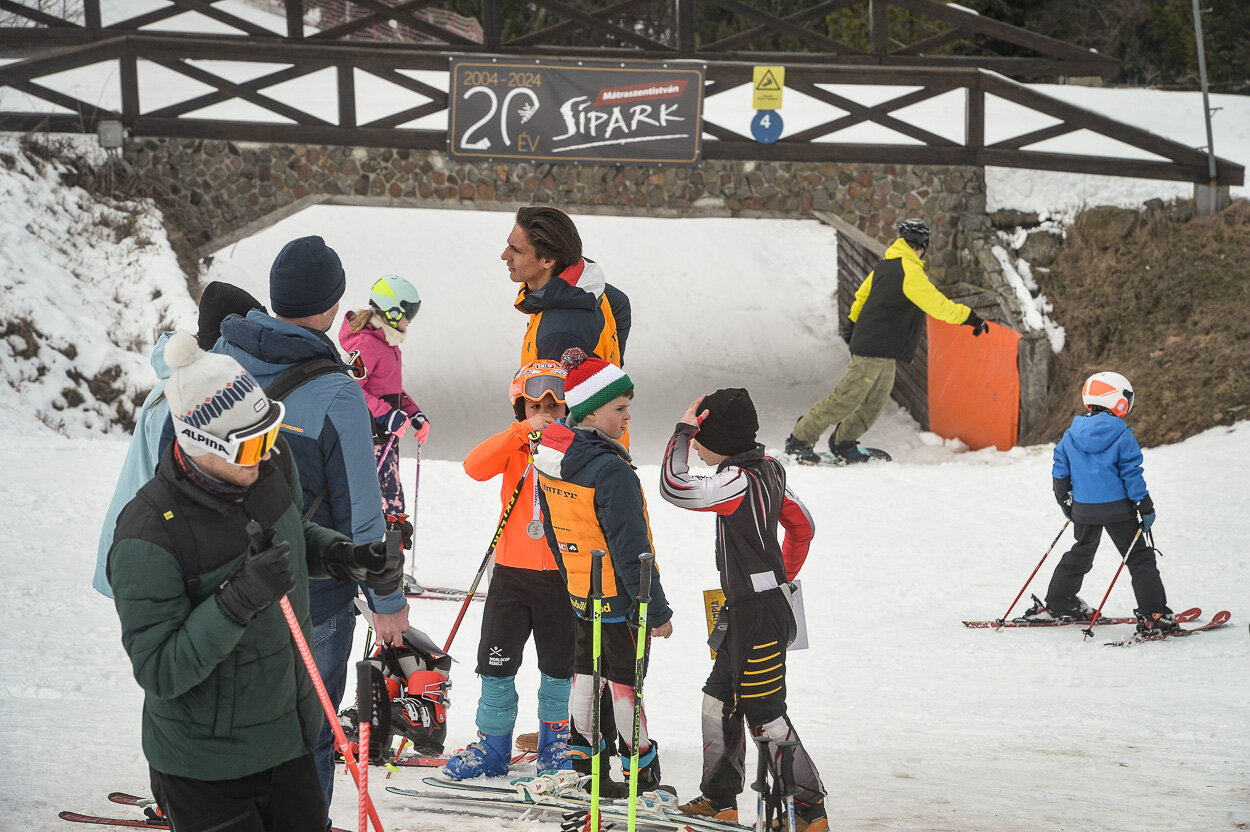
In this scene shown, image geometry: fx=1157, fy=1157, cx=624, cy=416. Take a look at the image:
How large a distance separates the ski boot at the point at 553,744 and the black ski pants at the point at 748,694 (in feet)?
1.71

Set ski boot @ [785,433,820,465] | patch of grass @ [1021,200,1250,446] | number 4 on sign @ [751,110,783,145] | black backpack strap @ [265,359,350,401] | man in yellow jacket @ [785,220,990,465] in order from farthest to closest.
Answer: number 4 on sign @ [751,110,783,145] → ski boot @ [785,433,820,465] → man in yellow jacket @ [785,220,990,465] → patch of grass @ [1021,200,1250,446] → black backpack strap @ [265,359,350,401]

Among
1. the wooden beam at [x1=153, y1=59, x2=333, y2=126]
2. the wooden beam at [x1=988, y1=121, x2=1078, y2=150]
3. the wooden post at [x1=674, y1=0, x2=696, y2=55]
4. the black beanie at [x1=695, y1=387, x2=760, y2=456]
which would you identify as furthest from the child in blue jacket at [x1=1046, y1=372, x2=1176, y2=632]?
the wooden beam at [x1=153, y1=59, x2=333, y2=126]

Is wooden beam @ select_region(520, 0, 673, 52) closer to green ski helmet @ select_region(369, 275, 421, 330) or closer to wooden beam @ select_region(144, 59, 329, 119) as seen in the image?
wooden beam @ select_region(144, 59, 329, 119)

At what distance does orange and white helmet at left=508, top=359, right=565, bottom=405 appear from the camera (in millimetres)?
3678

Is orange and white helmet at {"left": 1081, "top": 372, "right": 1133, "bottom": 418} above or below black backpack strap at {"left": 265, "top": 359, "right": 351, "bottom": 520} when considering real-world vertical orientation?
below

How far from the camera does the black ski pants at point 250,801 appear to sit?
2.21 meters

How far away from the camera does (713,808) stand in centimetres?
344

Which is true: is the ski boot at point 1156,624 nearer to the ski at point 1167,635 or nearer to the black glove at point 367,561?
the ski at point 1167,635

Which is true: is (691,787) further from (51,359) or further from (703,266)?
(703,266)

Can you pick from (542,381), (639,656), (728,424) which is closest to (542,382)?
(542,381)

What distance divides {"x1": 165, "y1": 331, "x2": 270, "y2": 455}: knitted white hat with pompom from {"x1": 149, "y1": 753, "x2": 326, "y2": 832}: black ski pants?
648 millimetres

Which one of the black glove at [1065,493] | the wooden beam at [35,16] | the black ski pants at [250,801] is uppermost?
the wooden beam at [35,16]

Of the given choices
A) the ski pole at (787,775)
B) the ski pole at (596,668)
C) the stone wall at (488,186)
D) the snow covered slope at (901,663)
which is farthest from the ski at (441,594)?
the stone wall at (488,186)

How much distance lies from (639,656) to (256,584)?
52.4 inches
